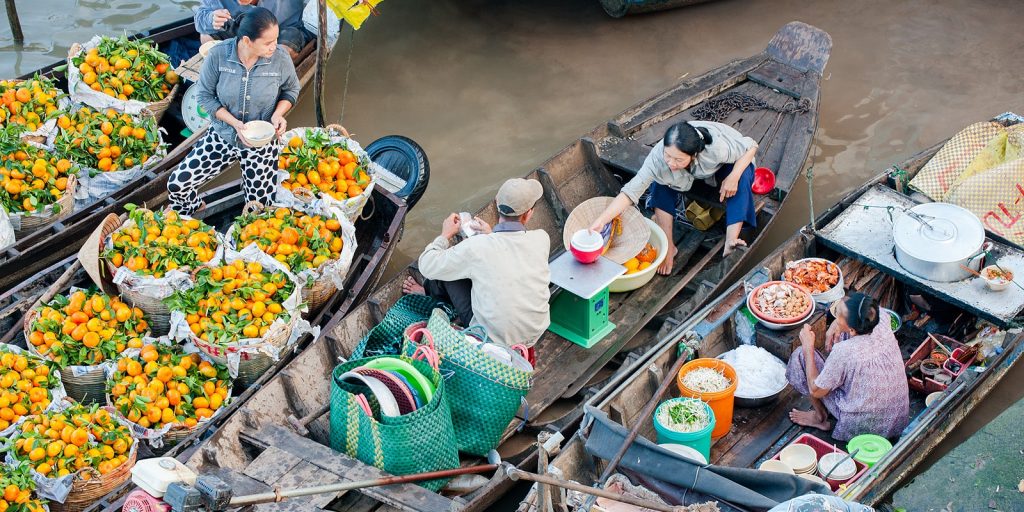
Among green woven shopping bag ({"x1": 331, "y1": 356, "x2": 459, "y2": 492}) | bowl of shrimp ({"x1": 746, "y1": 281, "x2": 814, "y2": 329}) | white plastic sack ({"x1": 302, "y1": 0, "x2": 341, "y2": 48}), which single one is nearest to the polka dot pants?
green woven shopping bag ({"x1": 331, "y1": 356, "x2": 459, "y2": 492})

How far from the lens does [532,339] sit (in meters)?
4.92

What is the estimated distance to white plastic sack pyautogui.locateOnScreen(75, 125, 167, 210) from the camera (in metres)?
6.07

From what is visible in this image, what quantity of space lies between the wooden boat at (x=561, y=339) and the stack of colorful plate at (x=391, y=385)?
28cm

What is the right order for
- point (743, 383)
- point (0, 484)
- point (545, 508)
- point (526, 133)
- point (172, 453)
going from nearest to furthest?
1. point (545, 508)
2. point (0, 484)
3. point (172, 453)
4. point (743, 383)
5. point (526, 133)

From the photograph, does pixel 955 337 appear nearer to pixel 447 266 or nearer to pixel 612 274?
pixel 612 274

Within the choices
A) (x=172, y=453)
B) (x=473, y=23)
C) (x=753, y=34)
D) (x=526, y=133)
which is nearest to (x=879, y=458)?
(x=172, y=453)

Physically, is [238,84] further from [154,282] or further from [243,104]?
[154,282]

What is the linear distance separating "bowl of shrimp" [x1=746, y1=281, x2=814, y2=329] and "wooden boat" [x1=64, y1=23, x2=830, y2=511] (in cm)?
36

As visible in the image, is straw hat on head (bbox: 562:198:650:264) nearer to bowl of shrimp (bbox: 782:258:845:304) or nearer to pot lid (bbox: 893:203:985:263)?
bowl of shrimp (bbox: 782:258:845:304)

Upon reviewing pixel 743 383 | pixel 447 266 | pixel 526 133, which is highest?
pixel 447 266

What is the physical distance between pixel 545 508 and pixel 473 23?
613 cm

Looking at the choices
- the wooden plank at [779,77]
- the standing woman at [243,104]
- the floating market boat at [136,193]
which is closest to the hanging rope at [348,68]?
the floating market boat at [136,193]

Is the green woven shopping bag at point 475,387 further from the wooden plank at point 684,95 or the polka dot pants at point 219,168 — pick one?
the wooden plank at point 684,95

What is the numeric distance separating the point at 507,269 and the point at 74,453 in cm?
208
